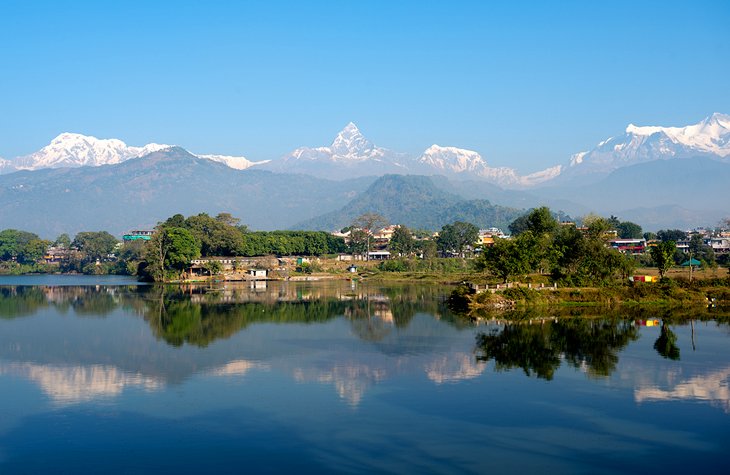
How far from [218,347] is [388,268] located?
177 ft

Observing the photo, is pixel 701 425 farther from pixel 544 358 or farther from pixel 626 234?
pixel 626 234

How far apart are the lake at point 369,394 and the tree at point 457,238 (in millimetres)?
59061

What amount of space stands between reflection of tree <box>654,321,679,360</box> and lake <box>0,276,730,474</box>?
0.15 metres

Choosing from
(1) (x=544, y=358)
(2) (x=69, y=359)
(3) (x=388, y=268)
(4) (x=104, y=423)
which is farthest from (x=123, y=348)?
(3) (x=388, y=268)

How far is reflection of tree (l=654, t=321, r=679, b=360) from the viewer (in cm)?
2978

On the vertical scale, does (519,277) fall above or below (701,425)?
above

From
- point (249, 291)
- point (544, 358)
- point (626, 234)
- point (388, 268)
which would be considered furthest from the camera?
point (626, 234)

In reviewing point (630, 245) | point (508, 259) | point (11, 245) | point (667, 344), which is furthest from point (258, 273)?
point (630, 245)

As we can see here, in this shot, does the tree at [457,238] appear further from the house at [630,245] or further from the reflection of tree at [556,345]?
the reflection of tree at [556,345]

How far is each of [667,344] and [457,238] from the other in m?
70.5

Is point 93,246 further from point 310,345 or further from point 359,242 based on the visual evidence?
point 310,345

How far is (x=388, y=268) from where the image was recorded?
85.6 m

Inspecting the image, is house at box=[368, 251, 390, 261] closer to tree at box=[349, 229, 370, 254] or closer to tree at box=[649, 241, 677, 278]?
tree at box=[349, 229, 370, 254]

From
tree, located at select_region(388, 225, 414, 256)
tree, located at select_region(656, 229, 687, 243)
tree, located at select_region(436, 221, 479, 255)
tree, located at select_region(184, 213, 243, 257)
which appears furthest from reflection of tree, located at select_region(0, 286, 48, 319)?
tree, located at select_region(656, 229, 687, 243)
